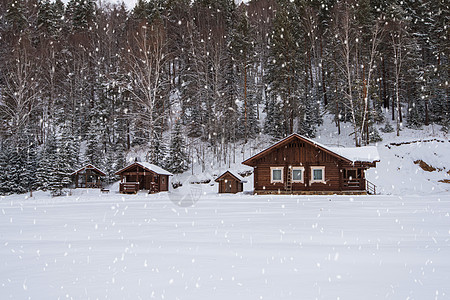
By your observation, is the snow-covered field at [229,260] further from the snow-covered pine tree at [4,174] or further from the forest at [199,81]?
the snow-covered pine tree at [4,174]

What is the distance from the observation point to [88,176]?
40281 millimetres

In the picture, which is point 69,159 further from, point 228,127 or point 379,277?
point 379,277

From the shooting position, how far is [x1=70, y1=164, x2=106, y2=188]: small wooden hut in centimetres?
3609

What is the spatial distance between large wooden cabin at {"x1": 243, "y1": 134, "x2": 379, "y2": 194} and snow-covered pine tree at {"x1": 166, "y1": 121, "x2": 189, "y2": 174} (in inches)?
466

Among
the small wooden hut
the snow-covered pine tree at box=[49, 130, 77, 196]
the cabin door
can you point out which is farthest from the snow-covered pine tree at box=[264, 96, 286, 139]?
the snow-covered pine tree at box=[49, 130, 77, 196]

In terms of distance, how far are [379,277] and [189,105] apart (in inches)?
1586

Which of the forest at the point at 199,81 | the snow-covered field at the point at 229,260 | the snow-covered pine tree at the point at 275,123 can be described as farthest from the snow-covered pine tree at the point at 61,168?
the snow-covered field at the point at 229,260

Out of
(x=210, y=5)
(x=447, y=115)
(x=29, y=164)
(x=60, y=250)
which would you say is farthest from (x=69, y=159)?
(x=447, y=115)

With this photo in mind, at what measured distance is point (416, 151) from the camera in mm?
31266

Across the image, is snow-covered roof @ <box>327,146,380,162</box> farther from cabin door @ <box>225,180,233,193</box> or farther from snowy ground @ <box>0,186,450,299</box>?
snowy ground @ <box>0,186,450,299</box>

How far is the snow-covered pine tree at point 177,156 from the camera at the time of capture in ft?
120

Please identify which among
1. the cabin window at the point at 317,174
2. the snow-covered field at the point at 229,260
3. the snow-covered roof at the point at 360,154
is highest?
the snow-covered roof at the point at 360,154

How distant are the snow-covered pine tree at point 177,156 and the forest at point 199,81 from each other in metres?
0.14

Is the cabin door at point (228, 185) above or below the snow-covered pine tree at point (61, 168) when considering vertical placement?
below
